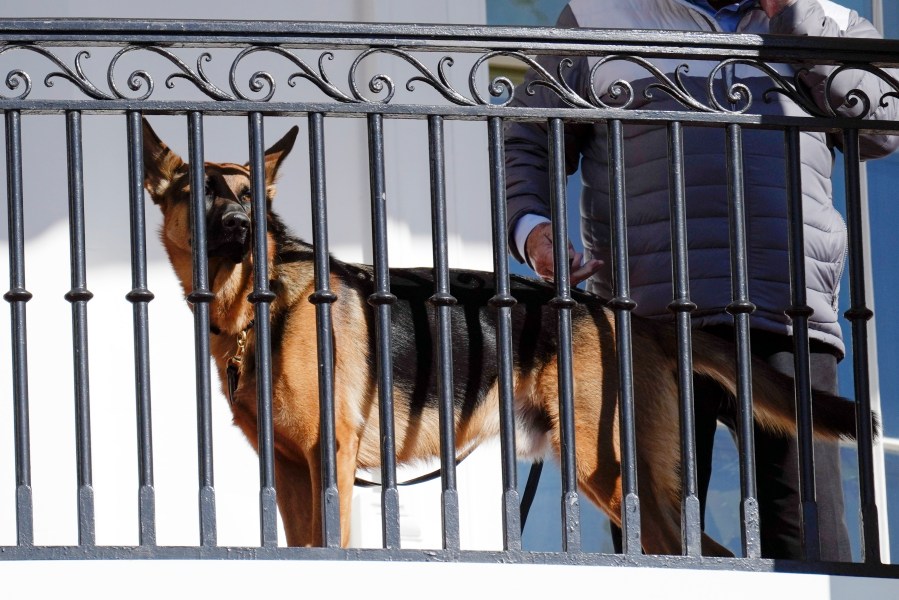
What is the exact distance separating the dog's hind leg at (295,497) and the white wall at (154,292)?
0.97m

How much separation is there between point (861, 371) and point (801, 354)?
14 cm

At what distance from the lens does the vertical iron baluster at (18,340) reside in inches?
139

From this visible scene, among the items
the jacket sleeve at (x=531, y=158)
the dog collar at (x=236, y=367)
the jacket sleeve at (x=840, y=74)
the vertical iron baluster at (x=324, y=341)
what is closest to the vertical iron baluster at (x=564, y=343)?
the vertical iron baluster at (x=324, y=341)

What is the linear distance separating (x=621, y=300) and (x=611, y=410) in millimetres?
764

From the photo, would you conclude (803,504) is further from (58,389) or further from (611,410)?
(58,389)

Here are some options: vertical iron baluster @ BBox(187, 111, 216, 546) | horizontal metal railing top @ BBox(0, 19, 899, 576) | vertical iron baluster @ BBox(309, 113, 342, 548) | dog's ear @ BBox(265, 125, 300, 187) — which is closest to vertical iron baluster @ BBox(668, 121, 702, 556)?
horizontal metal railing top @ BBox(0, 19, 899, 576)

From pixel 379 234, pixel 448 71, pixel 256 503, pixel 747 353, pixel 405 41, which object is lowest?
pixel 256 503

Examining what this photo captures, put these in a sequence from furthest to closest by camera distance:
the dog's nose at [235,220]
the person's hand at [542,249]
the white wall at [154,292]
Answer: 1. the white wall at [154,292]
2. the person's hand at [542,249]
3. the dog's nose at [235,220]

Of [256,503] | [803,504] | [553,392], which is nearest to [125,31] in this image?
[553,392]

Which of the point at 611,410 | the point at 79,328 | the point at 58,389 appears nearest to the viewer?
the point at 79,328

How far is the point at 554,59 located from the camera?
470 centimetres

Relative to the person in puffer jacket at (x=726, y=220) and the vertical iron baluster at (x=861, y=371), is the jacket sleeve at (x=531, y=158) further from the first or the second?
the vertical iron baluster at (x=861, y=371)

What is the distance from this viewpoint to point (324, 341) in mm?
3650

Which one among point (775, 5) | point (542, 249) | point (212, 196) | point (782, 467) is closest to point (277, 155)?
point (212, 196)
